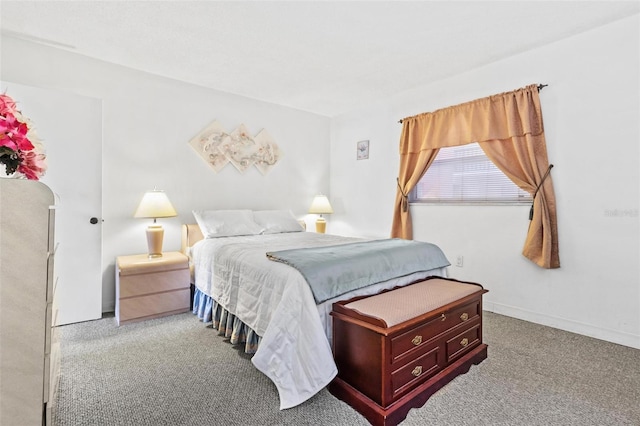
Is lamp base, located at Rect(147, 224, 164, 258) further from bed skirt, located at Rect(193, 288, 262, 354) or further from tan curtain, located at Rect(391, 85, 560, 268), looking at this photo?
tan curtain, located at Rect(391, 85, 560, 268)

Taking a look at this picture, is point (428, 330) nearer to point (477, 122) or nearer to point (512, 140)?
point (512, 140)

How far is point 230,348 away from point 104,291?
1.67 meters

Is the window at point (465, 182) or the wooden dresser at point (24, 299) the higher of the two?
the window at point (465, 182)

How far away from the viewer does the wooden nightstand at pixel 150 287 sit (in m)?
2.78

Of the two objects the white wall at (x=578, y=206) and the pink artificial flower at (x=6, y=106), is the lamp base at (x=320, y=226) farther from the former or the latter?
the pink artificial flower at (x=6, y=106)

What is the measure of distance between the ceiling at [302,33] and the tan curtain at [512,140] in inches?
17.5

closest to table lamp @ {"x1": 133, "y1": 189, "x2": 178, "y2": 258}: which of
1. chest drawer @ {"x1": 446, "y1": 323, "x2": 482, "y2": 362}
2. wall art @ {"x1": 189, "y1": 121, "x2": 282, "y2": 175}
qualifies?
wall art @ {"x1": 189, "y1": 121, "x2": 282, "y2": 175}

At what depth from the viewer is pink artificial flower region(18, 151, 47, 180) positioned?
3.96 feet

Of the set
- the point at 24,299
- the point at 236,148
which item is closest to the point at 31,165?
the point at 24,299

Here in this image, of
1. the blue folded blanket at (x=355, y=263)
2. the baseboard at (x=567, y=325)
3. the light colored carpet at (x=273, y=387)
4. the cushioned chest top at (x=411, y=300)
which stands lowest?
the light colored carpet at (x=273, y=387)

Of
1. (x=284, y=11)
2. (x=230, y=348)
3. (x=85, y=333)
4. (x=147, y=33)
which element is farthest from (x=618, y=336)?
(x=147, y=33)

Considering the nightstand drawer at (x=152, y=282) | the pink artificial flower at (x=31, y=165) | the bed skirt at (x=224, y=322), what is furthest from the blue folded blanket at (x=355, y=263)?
the nightstand drawer at (x=152, y=282)

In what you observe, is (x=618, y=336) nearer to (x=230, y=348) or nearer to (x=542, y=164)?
(x=542, y=164)

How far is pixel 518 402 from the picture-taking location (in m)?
1.70
